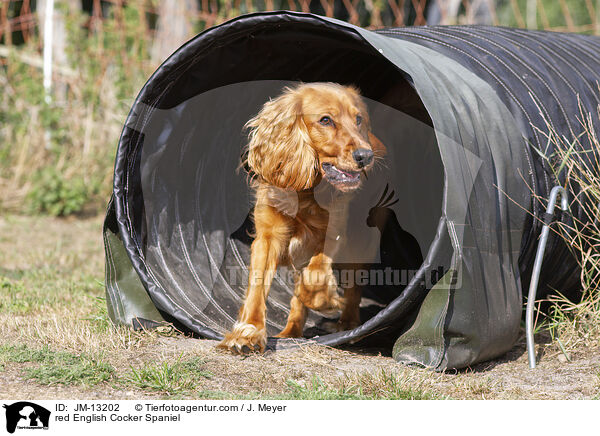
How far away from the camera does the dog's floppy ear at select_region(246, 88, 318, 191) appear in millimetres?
3836

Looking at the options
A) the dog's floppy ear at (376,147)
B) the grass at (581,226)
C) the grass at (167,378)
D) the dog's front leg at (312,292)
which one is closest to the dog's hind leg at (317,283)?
the dog's front leg at (312,292)

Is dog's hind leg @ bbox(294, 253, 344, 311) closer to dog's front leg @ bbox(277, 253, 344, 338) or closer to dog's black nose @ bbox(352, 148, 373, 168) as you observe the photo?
dog's front leg @ bbox(277, 253, 344, 338)

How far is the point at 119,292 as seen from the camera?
401 centimetres

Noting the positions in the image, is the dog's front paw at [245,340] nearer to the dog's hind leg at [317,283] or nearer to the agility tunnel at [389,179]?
the agility tunnel at [389,179]

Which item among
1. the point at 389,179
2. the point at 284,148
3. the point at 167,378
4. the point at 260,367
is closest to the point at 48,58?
the point at 389,179

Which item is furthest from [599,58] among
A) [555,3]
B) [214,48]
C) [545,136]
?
[555,3]

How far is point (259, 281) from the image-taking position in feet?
12.4

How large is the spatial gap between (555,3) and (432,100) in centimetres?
2237

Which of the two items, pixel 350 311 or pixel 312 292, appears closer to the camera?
pixel 312 292

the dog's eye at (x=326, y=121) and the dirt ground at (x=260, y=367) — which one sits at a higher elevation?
the dog's eye at (x=326, y=121)

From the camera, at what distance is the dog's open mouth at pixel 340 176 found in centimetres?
373
